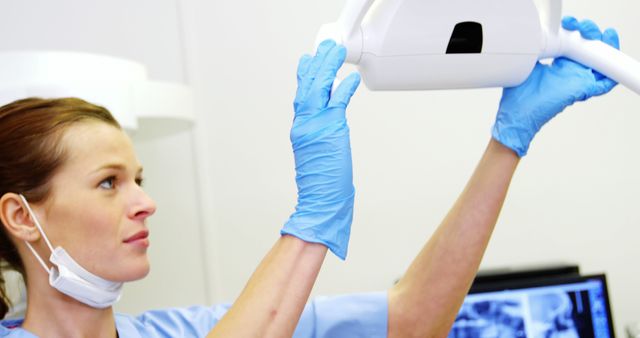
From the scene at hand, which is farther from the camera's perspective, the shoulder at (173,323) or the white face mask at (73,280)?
the shoulder at (173,323)

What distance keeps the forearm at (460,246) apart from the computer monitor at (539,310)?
903mm

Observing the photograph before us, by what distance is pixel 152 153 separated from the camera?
2471mm

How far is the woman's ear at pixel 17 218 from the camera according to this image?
4.02ft

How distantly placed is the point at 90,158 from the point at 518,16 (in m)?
0.76

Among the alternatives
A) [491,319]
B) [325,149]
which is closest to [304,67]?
[325,149]

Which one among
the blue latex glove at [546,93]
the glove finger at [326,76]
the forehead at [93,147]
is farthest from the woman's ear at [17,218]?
the blue latex glove at [546,93]

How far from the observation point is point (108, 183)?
1.25 metres

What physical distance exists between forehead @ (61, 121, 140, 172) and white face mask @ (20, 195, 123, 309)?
0.39ft

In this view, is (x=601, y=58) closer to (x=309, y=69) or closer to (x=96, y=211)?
(x=309, y=69)

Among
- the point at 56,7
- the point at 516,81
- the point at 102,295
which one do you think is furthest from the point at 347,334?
the point at 56,7

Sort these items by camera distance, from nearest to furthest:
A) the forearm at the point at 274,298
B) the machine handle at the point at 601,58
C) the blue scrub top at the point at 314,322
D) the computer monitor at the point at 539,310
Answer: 1. the forearm at the point at 274,298
2. the machine handle at the point at 601,58
3. the blue scrub top at the point at 314,322
4. the computer monitor at the point at 539,310

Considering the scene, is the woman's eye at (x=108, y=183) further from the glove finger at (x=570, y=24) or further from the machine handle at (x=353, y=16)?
the glove finger at (x=570, y=24)

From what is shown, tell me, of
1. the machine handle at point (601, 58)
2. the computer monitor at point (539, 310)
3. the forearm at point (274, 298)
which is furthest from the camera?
the computer monitor at point (539, 310)

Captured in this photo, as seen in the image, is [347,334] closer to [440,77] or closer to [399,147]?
[440,77]
